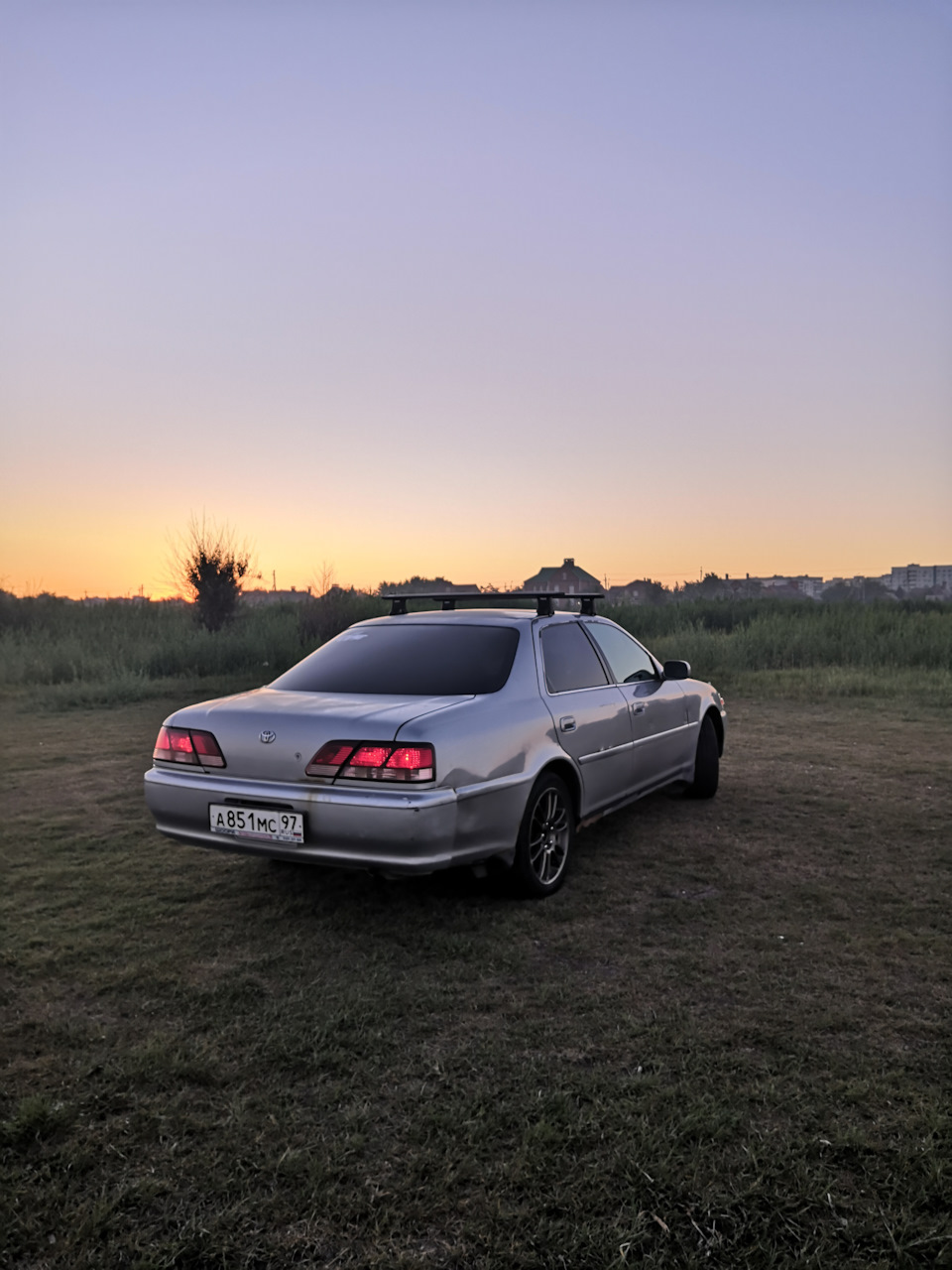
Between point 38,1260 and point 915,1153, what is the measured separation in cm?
226

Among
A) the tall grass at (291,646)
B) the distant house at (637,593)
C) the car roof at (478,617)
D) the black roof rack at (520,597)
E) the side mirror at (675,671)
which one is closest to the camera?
the car roof at (478,617)

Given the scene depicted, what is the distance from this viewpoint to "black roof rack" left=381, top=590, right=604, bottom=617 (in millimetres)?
5547

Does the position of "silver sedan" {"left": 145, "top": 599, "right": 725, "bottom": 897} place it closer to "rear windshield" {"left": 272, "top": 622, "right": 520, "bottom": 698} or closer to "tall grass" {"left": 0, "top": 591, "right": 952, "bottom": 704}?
"rear windshield" {"left": 272, "top": 622, "right": 520, "bottom": 698}

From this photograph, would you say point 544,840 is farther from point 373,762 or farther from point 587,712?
point 373,762

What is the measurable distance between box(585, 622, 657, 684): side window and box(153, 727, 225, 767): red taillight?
98.4 inches

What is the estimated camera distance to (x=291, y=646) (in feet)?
62.2

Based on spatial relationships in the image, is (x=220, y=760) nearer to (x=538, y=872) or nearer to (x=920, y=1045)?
(x=538, y=872)

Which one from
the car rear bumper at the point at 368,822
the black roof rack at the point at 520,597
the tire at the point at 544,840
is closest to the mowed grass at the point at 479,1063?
the tire at the point at 544,840

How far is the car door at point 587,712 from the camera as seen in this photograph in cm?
498

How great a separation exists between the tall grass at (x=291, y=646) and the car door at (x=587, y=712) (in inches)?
385

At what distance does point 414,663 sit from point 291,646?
1449cm

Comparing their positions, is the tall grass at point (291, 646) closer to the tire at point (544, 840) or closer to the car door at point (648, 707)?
the car door at point (648, 707)

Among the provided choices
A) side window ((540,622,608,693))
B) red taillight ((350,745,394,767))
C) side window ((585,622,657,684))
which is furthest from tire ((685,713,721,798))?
red taillight ((350,745,394,767))

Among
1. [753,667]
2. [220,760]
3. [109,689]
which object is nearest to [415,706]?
[220,760]
